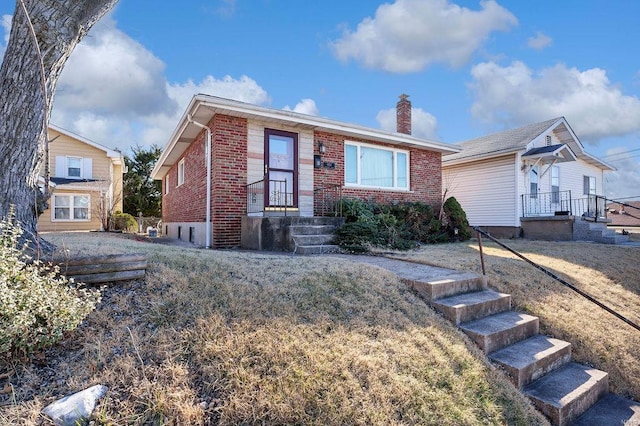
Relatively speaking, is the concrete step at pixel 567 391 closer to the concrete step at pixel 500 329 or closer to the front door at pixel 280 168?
the concrete step at pixel 500 329

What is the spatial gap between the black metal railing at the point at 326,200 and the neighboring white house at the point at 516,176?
6.53m

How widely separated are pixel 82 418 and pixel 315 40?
10066 mm

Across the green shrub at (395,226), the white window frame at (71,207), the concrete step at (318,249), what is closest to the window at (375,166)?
the green shrub at (395,226)

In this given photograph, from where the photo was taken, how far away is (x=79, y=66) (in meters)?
4.11

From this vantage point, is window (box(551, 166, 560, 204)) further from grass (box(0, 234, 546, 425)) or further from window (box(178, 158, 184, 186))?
window (box(178, 158, 184, 186))

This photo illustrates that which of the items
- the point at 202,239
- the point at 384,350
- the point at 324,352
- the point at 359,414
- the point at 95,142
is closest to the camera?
the point at 359,414

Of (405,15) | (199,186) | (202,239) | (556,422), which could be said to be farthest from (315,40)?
(556,422)

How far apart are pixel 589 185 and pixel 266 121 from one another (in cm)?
1750

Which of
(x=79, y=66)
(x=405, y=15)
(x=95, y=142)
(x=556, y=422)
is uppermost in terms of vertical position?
(x=405, y=15)

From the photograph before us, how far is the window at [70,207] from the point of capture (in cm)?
1554

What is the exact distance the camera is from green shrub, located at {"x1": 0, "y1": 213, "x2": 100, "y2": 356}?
2.01 metres

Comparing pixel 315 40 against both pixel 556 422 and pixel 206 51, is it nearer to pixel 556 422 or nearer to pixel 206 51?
pixel 206 51

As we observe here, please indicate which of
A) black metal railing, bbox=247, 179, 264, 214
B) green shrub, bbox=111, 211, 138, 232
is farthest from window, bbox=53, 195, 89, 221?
black metal railing, bbox=247, 179, 264, 214

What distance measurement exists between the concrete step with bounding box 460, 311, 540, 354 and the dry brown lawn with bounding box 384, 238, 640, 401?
0.40 m
